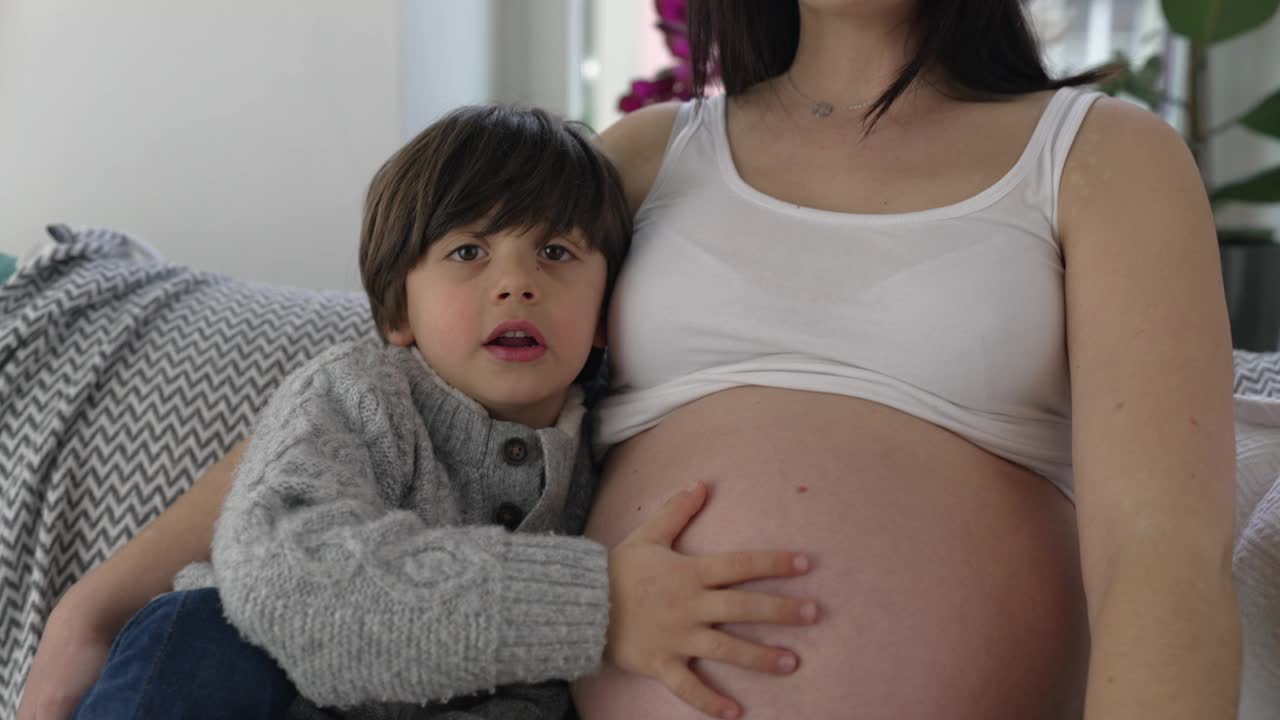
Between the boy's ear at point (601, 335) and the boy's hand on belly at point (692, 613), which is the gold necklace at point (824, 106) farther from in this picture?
the boy's hand on belly at point (692, 613)

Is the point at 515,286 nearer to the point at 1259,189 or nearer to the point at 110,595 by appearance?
the point at 110,595

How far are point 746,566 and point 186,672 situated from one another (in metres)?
0.41

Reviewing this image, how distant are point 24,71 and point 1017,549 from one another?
69.1 inches

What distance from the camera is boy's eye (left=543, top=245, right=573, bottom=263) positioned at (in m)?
1.02

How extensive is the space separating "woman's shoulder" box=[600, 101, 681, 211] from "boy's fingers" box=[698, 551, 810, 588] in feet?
1.46

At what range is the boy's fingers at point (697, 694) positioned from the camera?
811mm

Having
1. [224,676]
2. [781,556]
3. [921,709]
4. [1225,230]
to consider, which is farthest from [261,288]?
[1225,230]

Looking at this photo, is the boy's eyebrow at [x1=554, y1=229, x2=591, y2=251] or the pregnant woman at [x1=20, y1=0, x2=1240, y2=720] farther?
the boy's eyebrow at [x1=554, y1=229, x2=591, y2=251]

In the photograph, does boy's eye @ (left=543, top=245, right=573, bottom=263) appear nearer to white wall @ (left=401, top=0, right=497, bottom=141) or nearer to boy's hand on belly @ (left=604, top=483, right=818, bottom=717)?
boy's hand on belly @ (left=604, top=483, right=818, bottom=717)

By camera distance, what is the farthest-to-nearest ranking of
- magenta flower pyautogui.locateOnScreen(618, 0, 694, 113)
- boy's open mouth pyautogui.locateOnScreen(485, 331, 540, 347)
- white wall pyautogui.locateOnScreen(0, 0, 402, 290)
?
white wall pyautogui.locateOnScreen(0, 0, 402, 290)
magenta flower pyautogui.locateOnScreen(618, 0, 694, 113)
boy's open mouth pyautogui.locateOnScreen(485, 331, 540, 347)

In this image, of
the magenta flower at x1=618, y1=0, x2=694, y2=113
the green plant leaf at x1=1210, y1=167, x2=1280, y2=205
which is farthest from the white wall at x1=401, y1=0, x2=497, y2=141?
the green plant leaf at x1=1210, y1=167, x2=1280, y2=205

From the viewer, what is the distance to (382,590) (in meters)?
0.78

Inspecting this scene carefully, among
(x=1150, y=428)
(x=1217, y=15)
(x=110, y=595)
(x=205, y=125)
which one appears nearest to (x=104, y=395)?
(x=110, y=595)

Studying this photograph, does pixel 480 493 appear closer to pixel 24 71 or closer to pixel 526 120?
pixel 526 120
